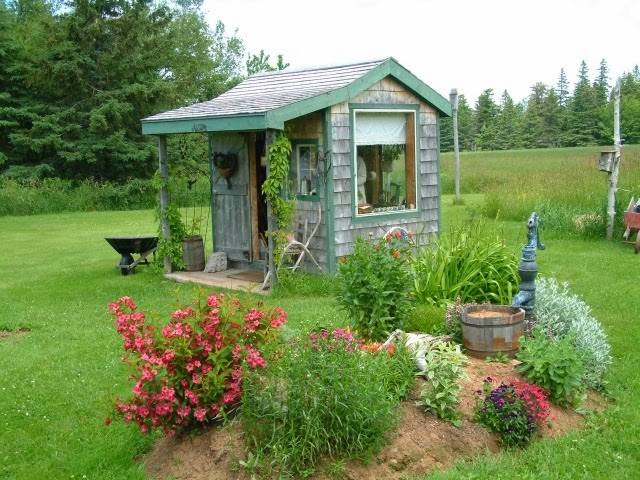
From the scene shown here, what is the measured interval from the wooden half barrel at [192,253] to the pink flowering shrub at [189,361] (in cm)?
727

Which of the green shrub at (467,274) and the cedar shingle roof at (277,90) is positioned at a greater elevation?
the cedar shingle roof at (277,90)

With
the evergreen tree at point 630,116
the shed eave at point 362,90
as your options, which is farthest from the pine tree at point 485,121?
the shed eave at point 362,90

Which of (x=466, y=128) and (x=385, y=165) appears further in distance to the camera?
(x=466, y=128)

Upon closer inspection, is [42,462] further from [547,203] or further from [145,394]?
[547,203]

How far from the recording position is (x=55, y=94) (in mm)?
29359

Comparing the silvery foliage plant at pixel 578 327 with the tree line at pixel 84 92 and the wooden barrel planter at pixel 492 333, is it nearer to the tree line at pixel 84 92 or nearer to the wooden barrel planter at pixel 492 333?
the wooden barrel planter at pixel 492 333

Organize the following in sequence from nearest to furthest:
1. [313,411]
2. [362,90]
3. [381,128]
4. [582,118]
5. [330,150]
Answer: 1. [313,411]
2. [330,150]
3. [362,90]
4. [381,128]
5. [582,118]

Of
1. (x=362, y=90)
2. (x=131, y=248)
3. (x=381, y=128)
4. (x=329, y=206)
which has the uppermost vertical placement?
(x=362, y=90)

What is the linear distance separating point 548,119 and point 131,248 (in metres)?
56.1

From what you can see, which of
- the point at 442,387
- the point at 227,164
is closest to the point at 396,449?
the point at 442,387

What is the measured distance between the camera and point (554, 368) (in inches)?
210

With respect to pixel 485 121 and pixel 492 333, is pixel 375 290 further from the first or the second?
pixel 485 121

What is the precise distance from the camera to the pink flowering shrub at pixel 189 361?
15.0 ft

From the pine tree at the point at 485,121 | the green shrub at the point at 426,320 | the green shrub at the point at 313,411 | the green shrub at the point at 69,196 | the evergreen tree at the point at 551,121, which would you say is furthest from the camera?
the pine tree at the point at 485,121
